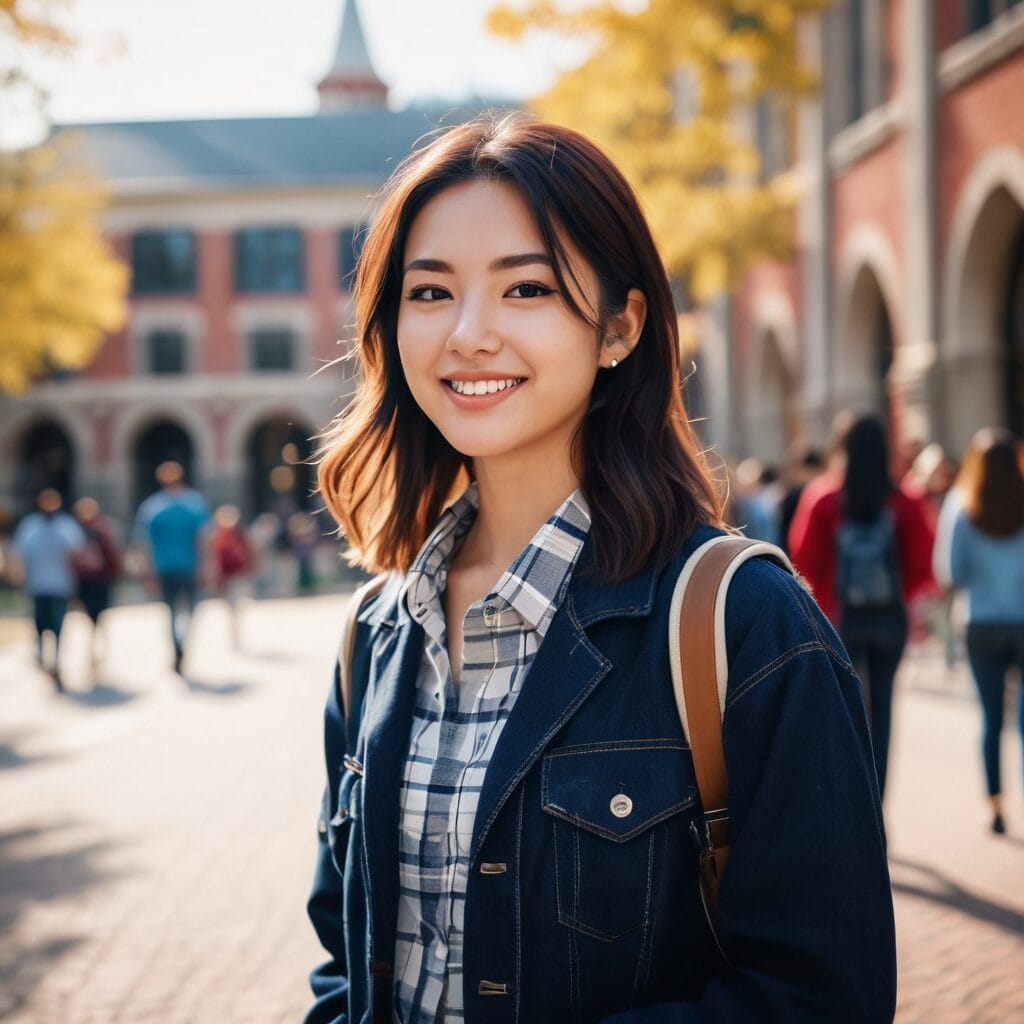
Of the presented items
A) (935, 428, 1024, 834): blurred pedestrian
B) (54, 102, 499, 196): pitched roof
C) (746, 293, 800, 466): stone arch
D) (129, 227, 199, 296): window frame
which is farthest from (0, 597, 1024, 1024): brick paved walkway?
(54, 102, 499, 196): pitched roof

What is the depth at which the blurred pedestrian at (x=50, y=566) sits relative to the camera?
11773 millimetres

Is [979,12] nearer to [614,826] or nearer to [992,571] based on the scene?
[992,571]

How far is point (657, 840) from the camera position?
5.16 ft

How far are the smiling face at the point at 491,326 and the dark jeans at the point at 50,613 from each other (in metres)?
10.9

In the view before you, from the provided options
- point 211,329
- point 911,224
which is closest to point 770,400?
point 911,224

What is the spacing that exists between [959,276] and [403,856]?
1195 cm

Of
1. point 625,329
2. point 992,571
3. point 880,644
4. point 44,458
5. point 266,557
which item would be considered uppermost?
point 44,458

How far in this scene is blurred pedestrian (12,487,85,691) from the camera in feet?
38.6

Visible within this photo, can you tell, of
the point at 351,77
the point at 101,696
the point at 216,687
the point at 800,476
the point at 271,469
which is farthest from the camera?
the point at 351,77

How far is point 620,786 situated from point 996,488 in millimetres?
5169

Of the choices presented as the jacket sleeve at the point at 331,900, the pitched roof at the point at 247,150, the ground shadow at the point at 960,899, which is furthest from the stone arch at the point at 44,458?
the jacket sleeve at the point at 331,900

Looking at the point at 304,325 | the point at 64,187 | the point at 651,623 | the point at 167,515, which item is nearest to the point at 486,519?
the point at 651,623

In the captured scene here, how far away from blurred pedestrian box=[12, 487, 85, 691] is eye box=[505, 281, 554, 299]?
10842mm

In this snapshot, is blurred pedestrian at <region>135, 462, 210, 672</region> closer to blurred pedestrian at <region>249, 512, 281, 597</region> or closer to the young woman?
the young woman
